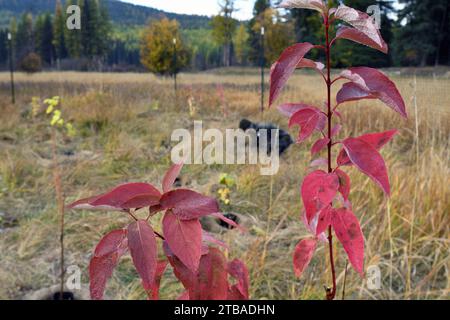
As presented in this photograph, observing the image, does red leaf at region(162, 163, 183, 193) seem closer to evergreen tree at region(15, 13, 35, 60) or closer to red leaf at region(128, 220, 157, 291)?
red leaf at region(128, 220, 157, 291)

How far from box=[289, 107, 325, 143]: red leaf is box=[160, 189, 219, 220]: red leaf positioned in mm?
101

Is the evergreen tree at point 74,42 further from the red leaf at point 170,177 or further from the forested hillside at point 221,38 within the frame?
the red leaf at point 170,177

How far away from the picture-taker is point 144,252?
0.32 m

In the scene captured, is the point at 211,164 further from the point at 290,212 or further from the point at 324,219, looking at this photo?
the point at 324,219

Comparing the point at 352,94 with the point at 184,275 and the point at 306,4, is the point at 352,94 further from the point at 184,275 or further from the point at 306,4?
the point at 184,275

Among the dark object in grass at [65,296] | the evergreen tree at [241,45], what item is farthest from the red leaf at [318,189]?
the evergreen tree at [241,45]

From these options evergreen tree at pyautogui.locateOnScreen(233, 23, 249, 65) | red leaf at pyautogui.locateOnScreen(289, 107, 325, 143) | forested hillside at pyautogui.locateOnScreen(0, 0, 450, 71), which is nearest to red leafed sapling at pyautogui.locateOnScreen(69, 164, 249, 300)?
red leaf at pyautogui.locateOnScreen(289, 107, 325, 143)

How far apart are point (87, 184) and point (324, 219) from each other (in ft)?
6.81

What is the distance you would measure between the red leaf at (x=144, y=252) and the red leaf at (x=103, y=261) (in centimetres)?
2

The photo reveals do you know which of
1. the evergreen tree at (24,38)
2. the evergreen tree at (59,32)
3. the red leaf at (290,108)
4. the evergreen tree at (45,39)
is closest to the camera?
the red leaf at (290,108)

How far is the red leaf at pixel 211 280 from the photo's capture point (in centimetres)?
37

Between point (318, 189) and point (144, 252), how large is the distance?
14cm

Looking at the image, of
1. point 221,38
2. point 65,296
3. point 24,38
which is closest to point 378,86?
point 65,296

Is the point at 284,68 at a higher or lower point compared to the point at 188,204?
higher
